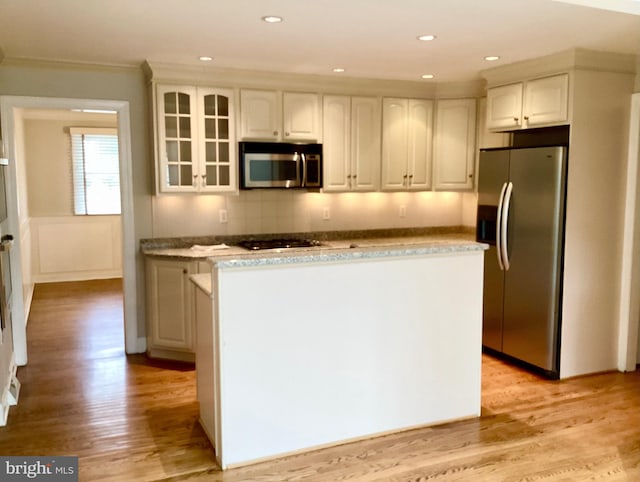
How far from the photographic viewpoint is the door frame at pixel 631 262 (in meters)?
4.16

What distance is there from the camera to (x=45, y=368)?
445 cm

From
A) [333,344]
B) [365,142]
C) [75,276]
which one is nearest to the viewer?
[333,344]

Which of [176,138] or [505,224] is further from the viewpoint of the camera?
[176,138]

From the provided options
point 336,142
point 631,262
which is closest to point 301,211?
point 336,142

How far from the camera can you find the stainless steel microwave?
4715 millimetres

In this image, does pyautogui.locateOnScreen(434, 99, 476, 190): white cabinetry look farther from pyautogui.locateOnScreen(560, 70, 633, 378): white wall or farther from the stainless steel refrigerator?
pyautogui.locateOnScreen(560, 70, 633, 378): white wall

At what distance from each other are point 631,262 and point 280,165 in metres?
2.86

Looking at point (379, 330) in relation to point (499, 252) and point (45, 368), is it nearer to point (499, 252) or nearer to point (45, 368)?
point (499, 252)

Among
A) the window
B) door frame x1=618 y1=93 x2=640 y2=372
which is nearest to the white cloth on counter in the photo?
door frame x1=618 y1=93 x2=640 y2=372

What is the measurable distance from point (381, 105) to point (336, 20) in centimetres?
202

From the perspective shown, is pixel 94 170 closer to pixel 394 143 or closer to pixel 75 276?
pixel 75 276

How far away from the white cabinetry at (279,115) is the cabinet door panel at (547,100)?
5.66 feet

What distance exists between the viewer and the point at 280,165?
4.80 metres

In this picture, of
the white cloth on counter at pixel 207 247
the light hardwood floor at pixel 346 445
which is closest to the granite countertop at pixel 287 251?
the white cloth on counter at pixel 207 247
